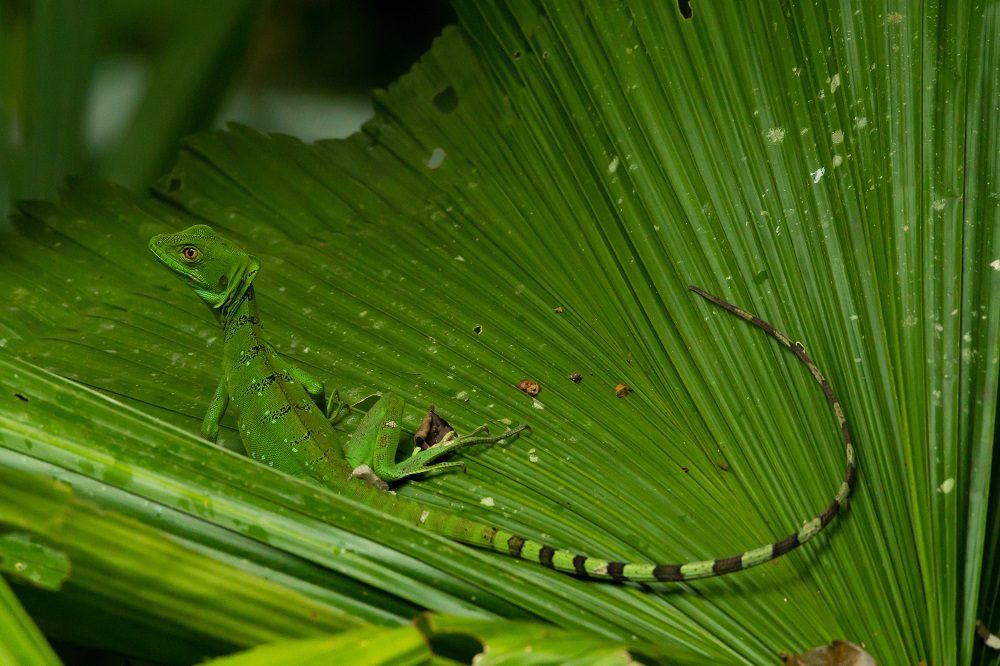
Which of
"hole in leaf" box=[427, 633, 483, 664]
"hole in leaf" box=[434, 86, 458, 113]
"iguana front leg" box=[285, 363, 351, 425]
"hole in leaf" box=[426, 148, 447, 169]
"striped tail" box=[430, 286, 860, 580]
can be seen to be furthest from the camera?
"hole in leaf" box=[434, 86, 458, 113]

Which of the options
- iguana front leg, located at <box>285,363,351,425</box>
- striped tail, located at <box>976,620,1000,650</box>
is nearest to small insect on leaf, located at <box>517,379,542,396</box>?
iguana front leg, located at <box>285,363,351,425</box>

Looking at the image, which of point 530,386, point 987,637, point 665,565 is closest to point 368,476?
point 530,386

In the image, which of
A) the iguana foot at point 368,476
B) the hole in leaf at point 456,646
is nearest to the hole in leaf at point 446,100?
the iguana foot at point 368,476

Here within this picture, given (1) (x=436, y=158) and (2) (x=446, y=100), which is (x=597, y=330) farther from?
(2) (x=446, y=100)

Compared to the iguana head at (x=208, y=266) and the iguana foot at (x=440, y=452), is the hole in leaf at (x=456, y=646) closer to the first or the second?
the iguana foot at (x=440, y=452)

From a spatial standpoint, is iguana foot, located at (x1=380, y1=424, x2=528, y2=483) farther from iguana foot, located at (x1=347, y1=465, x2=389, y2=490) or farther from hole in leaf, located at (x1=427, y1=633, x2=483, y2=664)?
hole in leaf, located at (x1=427, y1=633, x2=483, y2=664)
